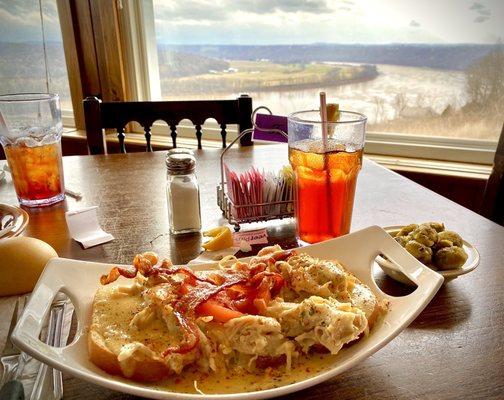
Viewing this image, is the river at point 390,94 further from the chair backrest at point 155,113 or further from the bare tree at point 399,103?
the chair backrest at point 155,113

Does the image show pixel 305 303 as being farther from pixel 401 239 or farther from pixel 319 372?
pixel 401 239

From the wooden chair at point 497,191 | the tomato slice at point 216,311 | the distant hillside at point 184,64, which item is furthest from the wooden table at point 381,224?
the distant hillside at point 184,64

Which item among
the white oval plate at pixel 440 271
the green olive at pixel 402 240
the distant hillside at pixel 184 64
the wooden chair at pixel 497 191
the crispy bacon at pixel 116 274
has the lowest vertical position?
the wooden chair at pixel 497 191

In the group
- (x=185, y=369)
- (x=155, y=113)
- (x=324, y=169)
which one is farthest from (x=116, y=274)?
(x=155, y=113)

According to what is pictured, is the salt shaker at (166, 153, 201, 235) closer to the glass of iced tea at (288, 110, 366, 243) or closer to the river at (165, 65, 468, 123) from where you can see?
the glass of iced tea at (288, 110, 366, 243)

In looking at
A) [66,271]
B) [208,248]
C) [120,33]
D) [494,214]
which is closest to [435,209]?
[494,214]

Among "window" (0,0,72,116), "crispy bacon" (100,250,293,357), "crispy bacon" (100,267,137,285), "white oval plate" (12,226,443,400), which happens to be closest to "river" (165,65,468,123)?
"window" (0,0,72,116)
